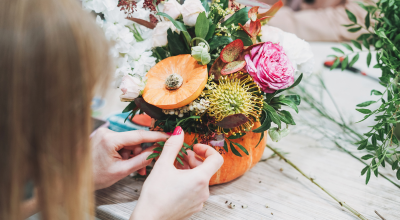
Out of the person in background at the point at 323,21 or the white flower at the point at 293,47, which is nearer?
the white flower at the point at 293,47

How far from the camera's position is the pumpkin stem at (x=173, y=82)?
20.1 inches

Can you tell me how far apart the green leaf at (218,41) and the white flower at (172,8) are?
0.10 metres

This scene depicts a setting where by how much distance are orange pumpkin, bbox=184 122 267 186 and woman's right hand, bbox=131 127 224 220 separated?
96 millimetres

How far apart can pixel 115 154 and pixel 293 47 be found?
0.49 m

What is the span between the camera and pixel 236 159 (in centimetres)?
60

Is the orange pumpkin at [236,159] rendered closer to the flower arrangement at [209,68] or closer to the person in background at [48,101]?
the flower arrangement at [209,68]

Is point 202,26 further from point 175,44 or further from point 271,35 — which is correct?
point 271,35

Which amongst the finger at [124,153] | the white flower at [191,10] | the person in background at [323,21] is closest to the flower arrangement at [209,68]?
the white flower at [191,10]

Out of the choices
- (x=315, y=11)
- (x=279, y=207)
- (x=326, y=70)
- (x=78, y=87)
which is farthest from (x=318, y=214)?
(x=315, y=11)

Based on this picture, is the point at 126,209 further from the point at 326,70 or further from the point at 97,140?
the point at 326,70

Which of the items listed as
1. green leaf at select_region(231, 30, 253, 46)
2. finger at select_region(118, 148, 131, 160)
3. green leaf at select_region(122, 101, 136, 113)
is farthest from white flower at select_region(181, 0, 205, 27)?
finger at select_region(118, 148, 131, 160)

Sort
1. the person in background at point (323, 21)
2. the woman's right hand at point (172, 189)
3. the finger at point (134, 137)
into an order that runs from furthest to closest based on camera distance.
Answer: the person in background at point (323, 21) < the finger at point (134, 137) < the woman's right hand at point (172, 189)

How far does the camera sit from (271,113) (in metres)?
0.55

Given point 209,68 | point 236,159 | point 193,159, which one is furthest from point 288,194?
point 209,68
